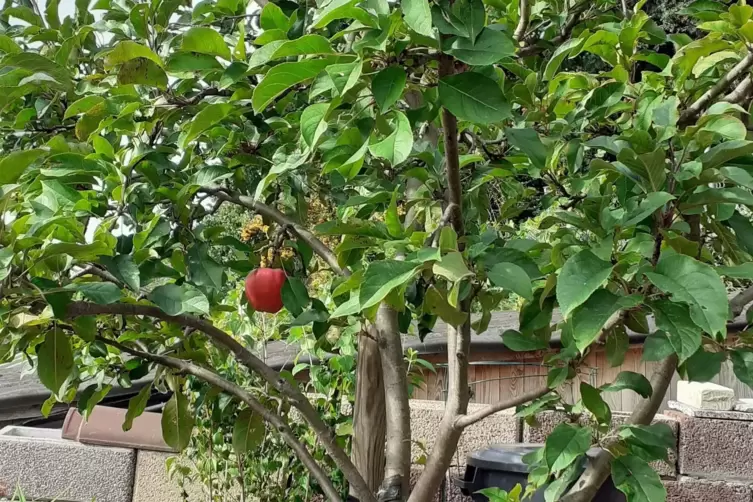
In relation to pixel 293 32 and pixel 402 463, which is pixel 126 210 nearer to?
pixel 293 32

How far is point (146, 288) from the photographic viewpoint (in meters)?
1.30

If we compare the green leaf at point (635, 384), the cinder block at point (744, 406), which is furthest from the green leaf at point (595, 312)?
the cinder block at point (744, 406)

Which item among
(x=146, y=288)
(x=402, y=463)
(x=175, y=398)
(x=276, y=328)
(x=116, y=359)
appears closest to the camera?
(x=146, y=288)

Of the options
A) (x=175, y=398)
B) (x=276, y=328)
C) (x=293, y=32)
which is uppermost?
(x=293, y=32)

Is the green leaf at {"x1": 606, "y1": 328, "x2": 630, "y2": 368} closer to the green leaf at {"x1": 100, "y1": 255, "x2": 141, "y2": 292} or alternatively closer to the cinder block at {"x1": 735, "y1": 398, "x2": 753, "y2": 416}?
the green leaf at {"x1": 100, "y1": 255, "x2": 141, "y2": 292}

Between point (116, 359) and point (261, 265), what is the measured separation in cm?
52

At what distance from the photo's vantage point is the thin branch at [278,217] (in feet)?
5.13

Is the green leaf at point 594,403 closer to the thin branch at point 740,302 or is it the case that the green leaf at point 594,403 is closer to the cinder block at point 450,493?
the thin branch at point 740,302

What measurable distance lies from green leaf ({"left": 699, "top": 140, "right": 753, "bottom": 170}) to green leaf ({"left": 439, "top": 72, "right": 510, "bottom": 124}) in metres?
0.31

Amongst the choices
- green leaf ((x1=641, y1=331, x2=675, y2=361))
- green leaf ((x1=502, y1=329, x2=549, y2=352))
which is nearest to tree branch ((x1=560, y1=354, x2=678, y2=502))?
green leaf ((x1=502, y1=329, x2=549, y2=352))

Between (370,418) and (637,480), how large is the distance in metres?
0.79

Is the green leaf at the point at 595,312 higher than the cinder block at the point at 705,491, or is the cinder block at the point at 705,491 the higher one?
the green leaf at the point at 595,312

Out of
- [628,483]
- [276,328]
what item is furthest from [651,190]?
[276,328]

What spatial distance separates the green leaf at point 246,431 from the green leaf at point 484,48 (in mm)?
1253
